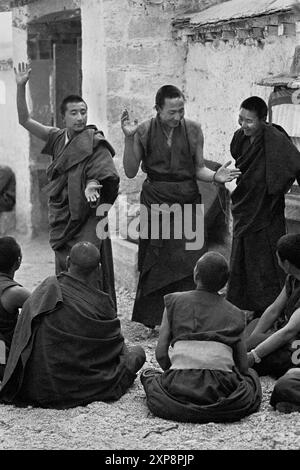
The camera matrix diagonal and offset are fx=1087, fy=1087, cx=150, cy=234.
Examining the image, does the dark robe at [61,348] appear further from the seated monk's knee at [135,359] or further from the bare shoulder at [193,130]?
the bare shoulder at [193,130]

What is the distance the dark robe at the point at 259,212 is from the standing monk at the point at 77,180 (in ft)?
2.86

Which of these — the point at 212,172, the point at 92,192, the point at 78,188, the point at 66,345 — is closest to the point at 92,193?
the point at 92,192

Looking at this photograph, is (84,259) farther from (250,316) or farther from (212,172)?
(250,316)

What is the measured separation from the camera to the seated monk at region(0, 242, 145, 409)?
5.97 m

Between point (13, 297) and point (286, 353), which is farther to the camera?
point (13, 297)

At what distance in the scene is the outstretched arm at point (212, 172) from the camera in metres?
7.18

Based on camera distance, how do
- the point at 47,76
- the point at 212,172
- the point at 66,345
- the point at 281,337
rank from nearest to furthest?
1. the point at 66,345
2. the point at 281,337
3. the point at 212,172
4. the point at 47,76

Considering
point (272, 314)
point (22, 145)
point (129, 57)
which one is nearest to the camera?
point (272, 314)

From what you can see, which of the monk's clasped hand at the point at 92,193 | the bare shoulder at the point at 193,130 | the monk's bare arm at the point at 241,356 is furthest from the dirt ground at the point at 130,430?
the bare shoulder at the point at 193,130

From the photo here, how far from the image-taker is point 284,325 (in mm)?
6316

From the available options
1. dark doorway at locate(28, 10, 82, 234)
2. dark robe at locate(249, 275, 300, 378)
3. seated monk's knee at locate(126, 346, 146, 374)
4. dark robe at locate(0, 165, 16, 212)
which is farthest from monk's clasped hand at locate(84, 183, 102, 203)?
dark doorway at locate(28, 10, 82, 234)

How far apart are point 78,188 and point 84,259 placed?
1.39m

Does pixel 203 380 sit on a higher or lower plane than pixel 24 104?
lower

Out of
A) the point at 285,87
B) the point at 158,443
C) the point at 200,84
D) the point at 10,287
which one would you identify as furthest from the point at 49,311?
the point at 200,84
